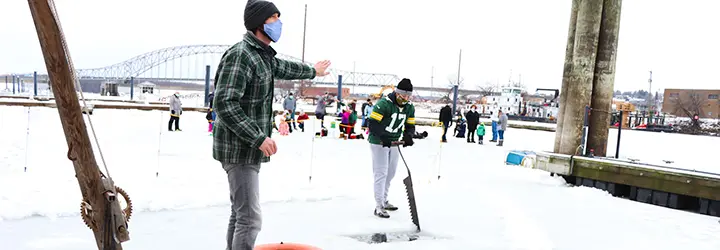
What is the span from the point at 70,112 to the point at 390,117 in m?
3.71

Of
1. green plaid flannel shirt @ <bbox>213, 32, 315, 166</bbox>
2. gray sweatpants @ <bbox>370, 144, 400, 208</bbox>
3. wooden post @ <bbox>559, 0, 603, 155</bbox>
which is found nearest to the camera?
green plaid flannel shirt @ <bbox>213, 32, 315, 166</bbox>

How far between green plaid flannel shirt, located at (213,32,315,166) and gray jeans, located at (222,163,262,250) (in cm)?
7

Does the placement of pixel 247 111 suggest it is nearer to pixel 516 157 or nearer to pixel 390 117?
pixel 390 117

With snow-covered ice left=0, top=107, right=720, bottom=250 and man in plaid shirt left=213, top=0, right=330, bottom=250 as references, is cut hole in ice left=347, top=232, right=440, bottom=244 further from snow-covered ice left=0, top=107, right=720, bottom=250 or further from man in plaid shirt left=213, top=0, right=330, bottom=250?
man in plaid shirt left=213, top=0, right=330, bottom=250

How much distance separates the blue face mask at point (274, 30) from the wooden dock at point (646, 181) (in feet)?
22.6

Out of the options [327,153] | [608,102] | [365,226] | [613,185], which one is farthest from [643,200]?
[327,153]

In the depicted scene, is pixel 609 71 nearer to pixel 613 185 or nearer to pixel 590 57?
pixel 590 57

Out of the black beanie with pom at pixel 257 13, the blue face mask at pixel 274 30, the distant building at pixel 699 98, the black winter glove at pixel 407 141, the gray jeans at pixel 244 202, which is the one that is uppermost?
the distant building at pixel 699 98

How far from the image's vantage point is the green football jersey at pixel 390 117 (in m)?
5.52

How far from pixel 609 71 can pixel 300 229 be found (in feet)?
22.9

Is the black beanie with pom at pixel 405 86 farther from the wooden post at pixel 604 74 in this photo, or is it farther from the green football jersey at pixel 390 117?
the wooden post at pixel 604 74

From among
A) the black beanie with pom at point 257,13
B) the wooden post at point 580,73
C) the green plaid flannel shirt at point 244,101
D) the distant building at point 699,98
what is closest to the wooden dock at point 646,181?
the wooden post at point 580,73

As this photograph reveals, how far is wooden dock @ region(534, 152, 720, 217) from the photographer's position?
6.99 m

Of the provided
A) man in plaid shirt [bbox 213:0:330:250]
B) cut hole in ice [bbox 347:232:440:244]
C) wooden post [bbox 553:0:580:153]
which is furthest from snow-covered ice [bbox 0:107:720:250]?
man in plaid shirt [bbox 213:0:330:250]
